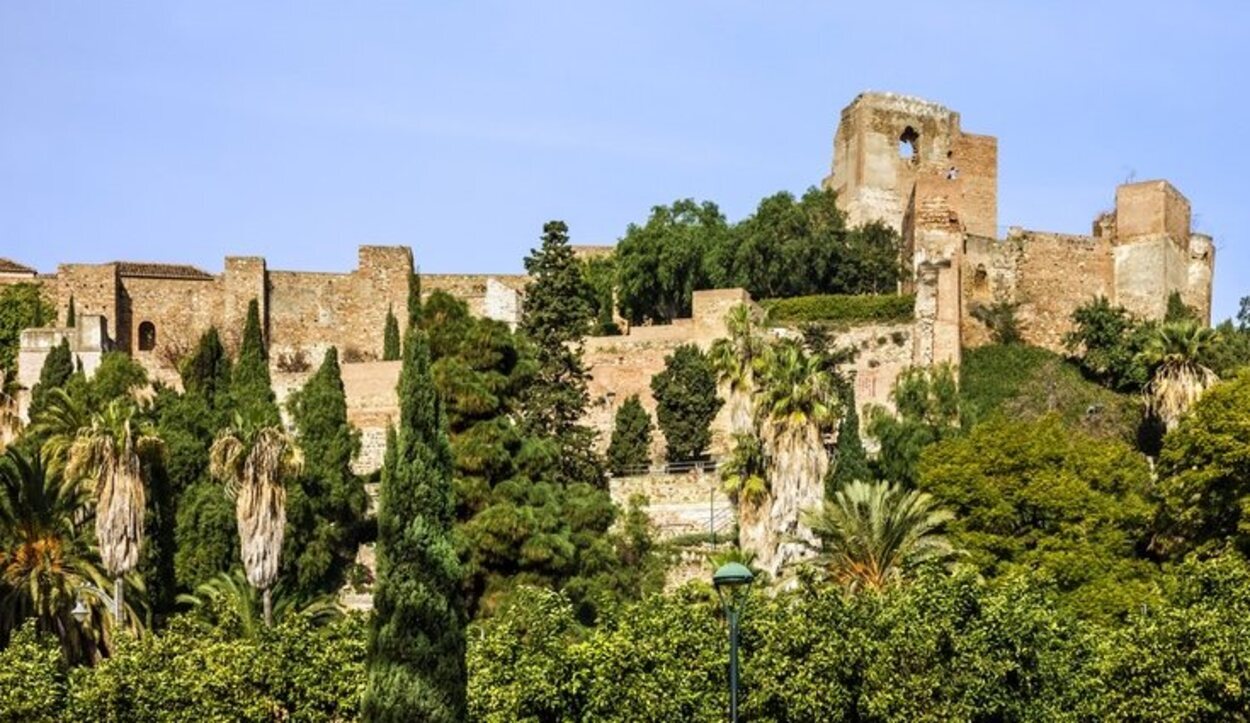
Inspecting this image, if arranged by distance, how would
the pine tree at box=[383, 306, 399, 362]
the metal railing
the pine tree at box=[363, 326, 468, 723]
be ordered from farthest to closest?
the pine tree at box=[383, 306, 399, 362] → the metal railing → the pine tree at box=[363, 326, 468, 723]

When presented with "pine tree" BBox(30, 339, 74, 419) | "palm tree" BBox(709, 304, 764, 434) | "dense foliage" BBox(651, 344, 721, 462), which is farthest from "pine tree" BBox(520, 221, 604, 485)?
"pine tree" BBox(30, 339, 74, 419)

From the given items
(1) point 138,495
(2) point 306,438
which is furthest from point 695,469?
(1) point 138,495

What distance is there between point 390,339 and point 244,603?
26.4 meters

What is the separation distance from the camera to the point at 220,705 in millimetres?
34656

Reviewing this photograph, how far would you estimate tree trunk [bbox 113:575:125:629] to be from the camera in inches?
1558

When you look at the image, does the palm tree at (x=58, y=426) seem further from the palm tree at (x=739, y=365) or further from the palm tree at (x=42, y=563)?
the palm tree at (x=739, y=365)

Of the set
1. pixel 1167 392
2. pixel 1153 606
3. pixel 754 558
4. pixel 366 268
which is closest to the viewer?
pixel 1153 606

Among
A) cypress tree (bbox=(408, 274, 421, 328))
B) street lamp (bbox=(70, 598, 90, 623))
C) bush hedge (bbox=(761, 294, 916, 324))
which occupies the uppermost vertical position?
cypress tree (bbox=(408, 274, 421, 328))

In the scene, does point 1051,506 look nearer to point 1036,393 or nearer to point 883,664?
point 883,664

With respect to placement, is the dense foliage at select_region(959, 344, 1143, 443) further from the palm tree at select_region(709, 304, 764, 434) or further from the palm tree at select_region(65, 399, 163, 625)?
the palm tree at select_region(65, 399, 163, 625)

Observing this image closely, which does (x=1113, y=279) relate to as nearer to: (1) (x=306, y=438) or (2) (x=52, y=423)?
(1) (x=306, y=438)

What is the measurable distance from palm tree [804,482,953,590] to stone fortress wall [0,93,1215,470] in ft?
61.1

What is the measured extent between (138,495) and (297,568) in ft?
26.7

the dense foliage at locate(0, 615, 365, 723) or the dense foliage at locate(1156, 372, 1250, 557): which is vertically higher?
the dense foliage at locate(1156, 372, 1250, 557)
